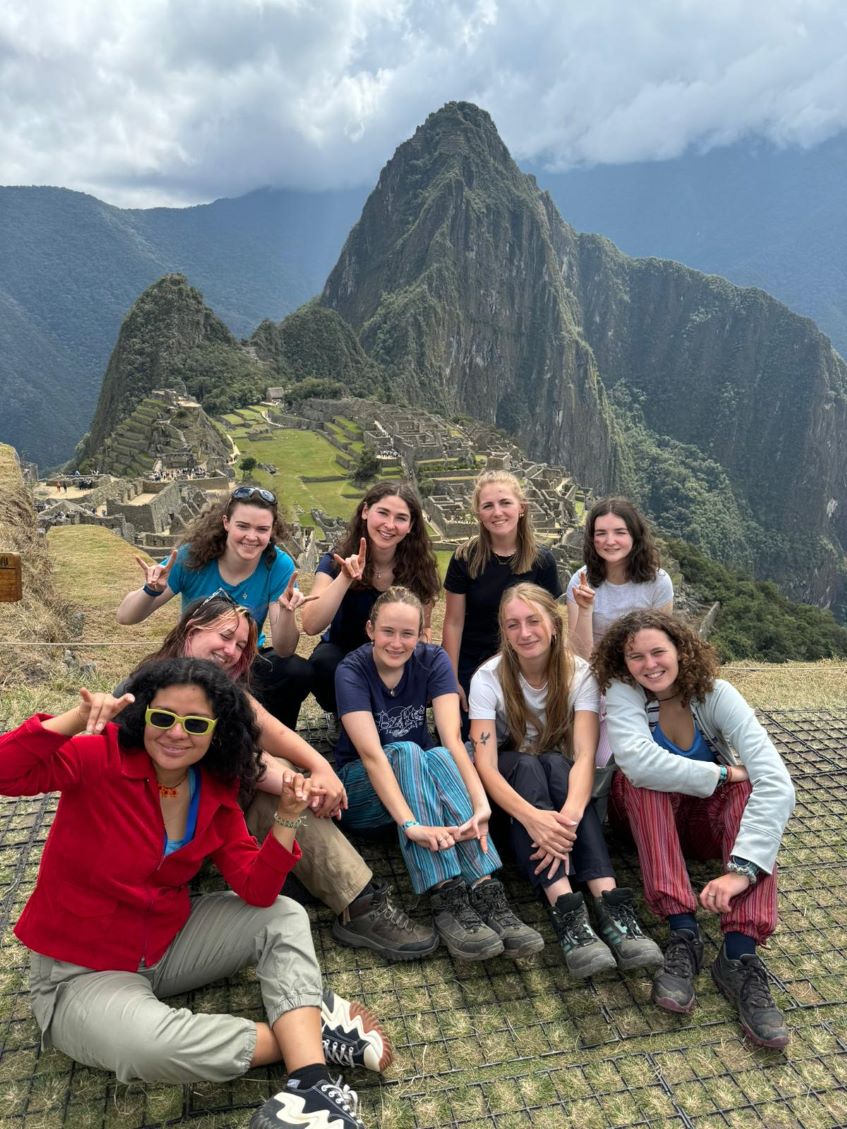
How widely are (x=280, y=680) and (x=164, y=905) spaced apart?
1.14 m

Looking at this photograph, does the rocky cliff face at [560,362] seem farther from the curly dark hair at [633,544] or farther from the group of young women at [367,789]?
the group of young women at [367,789]

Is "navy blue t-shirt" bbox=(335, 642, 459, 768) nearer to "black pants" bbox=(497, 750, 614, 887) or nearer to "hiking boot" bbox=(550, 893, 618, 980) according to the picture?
"black pants" bbox=(497, 750, 614, 887)

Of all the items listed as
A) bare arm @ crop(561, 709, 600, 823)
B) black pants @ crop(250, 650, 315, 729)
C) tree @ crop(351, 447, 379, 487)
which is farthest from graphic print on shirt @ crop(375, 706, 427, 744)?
tree @ crop(351, 447, 379, 487)

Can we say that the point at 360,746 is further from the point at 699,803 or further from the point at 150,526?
the point at 150,526

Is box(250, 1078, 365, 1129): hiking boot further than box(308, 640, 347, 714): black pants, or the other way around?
box(308, 640, 347, 714): black pants

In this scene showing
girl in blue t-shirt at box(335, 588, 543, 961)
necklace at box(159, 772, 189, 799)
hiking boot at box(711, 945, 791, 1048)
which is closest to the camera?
necklace at box(159, 772, 189, 799)

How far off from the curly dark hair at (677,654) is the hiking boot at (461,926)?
872 mm

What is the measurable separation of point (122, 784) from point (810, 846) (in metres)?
2.79

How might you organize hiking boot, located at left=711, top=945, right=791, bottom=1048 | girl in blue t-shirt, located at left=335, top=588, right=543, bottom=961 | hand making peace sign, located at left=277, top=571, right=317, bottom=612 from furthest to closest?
hand making peace sign, located at left=277, top=571, right=317, bottom=612 → girl in blue t-shirt, located at left=335, top=588, right=543, bottom=961 → hiking boot, located at left=711, top=945, right=791, bottom=1048

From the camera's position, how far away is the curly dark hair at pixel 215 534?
312cm

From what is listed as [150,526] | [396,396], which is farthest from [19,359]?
[150,526]

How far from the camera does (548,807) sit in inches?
102

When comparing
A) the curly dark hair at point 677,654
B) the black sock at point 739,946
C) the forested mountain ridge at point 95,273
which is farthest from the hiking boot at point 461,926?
the forested mountain ridge at point 95,273

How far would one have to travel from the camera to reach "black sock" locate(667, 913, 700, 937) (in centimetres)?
237
